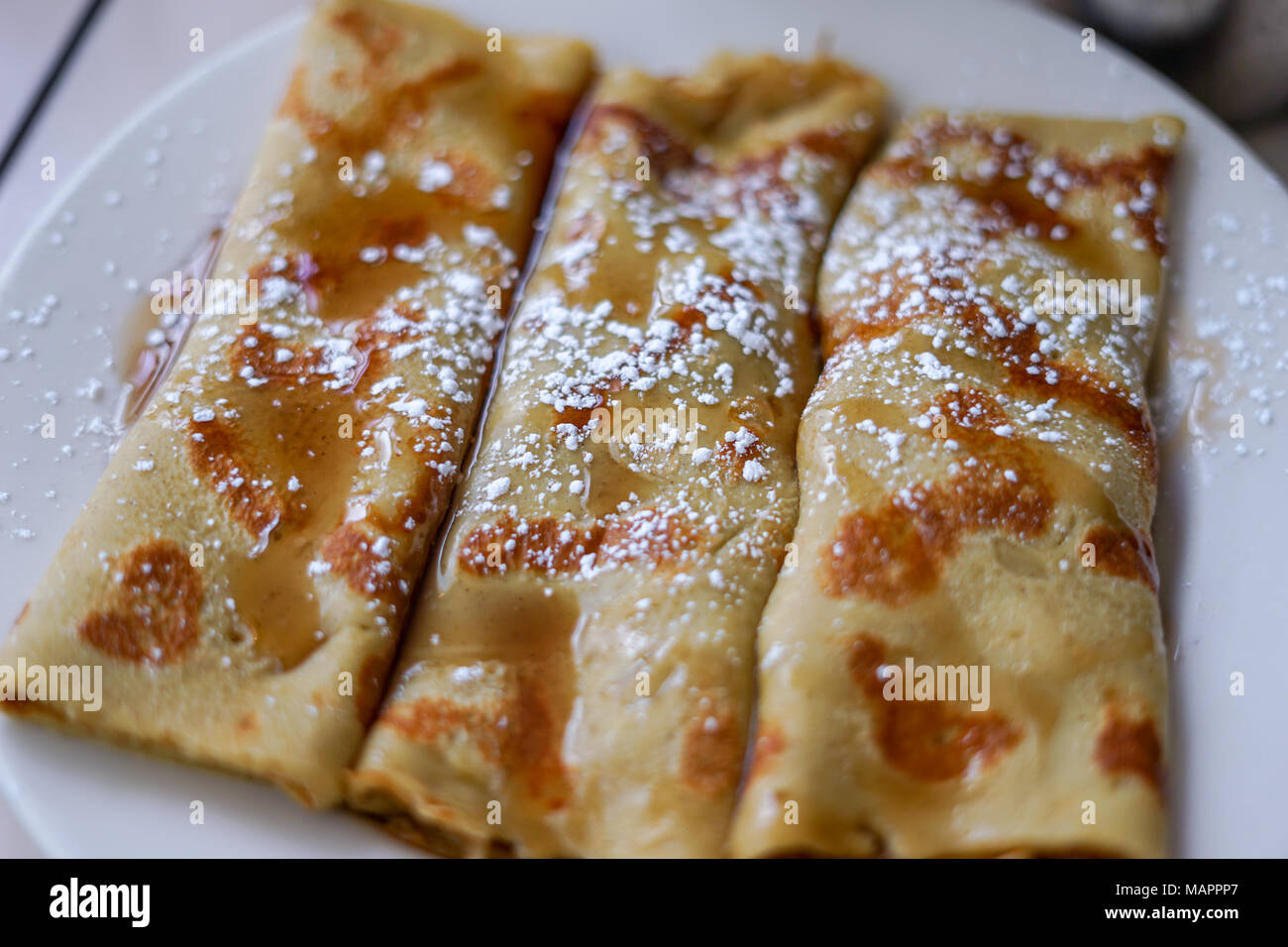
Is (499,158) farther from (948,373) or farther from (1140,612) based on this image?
(1140,612)

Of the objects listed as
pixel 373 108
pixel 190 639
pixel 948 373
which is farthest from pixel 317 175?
pixel 948 373

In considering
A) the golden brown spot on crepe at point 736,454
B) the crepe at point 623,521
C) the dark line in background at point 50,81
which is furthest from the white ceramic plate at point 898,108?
the golden brown spot on crepe at point 736,454

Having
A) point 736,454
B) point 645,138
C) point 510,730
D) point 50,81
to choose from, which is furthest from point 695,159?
point 50,81

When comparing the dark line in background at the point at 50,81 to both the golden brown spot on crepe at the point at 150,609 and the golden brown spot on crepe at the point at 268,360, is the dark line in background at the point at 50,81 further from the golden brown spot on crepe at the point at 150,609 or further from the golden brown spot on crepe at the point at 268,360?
the golden brown spot on crepe at the point at 150,609

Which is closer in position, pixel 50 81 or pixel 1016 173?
pixel 1016 173

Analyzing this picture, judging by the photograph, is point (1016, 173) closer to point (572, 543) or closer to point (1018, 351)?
point (1018, 351)
